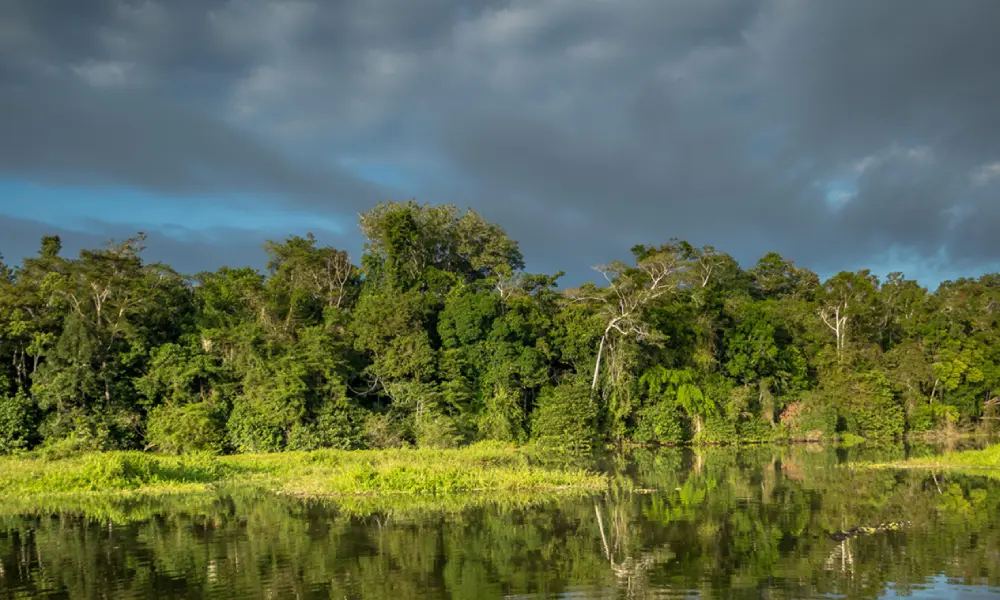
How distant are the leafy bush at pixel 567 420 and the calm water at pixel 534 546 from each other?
56.6ft

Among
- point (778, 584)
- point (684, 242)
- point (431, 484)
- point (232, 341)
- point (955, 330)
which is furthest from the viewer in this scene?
point (684, 242)

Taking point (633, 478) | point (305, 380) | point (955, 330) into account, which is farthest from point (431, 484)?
point (955, 330)

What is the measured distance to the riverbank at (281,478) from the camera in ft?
79.1

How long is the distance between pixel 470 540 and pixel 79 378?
2904cm

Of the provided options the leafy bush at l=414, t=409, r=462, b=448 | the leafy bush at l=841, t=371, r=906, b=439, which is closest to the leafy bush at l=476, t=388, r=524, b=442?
the leafy bush at l=414, t=409, r=462, b=448

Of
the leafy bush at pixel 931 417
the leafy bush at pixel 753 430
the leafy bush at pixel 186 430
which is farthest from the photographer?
the leafy bush at pixel 931 417

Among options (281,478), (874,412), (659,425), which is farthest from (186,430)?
(874,412)

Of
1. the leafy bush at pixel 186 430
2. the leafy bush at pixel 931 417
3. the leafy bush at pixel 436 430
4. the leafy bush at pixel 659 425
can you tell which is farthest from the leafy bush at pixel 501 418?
the leafy bush at pixel 931 417

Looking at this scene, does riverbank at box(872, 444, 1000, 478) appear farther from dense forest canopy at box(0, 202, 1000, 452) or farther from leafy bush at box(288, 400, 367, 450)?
leafy bush at box(288, 400, 367, 450)

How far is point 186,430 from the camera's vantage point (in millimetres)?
37906

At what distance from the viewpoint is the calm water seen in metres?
12.5

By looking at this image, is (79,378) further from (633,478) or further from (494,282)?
(633,478)

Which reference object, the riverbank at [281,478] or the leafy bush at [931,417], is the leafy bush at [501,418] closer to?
the riverbank at [281,478]

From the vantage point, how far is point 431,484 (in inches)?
950
